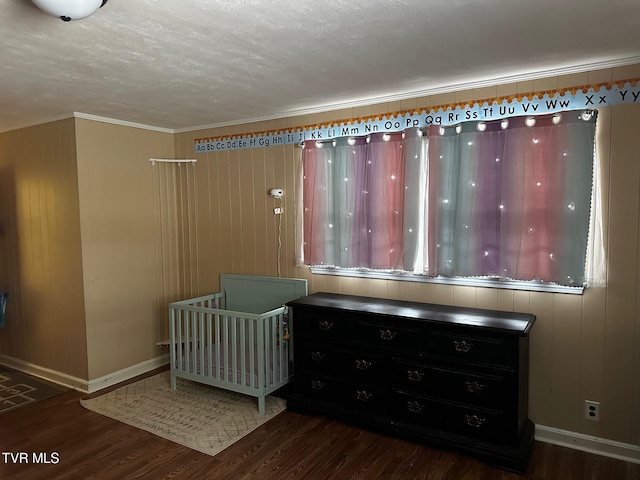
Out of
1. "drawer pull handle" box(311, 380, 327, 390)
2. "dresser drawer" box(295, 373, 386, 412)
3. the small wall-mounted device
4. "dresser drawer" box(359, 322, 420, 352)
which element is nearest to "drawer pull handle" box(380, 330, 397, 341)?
"dresser drawer" box(359, 322, 420, 352)

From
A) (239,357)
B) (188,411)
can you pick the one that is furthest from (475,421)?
(188,411)

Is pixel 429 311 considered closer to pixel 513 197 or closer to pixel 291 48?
pixel 513 197

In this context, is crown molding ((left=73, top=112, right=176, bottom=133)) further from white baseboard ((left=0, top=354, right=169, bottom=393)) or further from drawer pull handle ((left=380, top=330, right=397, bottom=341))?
drawer pull handle ((left=380, top=330, right=397, bottom=341))

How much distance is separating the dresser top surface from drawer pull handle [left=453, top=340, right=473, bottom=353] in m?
0.12

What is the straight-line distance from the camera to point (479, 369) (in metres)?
2.67

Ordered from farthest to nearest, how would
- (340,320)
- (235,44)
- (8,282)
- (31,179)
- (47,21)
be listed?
(8,282)
(31,179)
(340,320)
(235,44)
(47,21)

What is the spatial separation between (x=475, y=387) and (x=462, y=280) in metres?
0.73

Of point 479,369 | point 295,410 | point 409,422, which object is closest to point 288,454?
point 295,410

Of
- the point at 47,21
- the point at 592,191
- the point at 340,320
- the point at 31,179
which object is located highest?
the point at 47,21

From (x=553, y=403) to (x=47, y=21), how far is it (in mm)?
3426

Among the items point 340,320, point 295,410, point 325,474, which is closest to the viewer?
→ point 325,474

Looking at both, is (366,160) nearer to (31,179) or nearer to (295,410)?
(295,410)

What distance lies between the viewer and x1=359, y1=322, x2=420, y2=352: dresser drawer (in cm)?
287

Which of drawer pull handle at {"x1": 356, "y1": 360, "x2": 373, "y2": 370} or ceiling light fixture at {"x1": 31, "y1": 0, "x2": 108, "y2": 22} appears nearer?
ceiling light fixture at {"x1": 31, "y1": 0, "x2": 108, "y2": 22}
